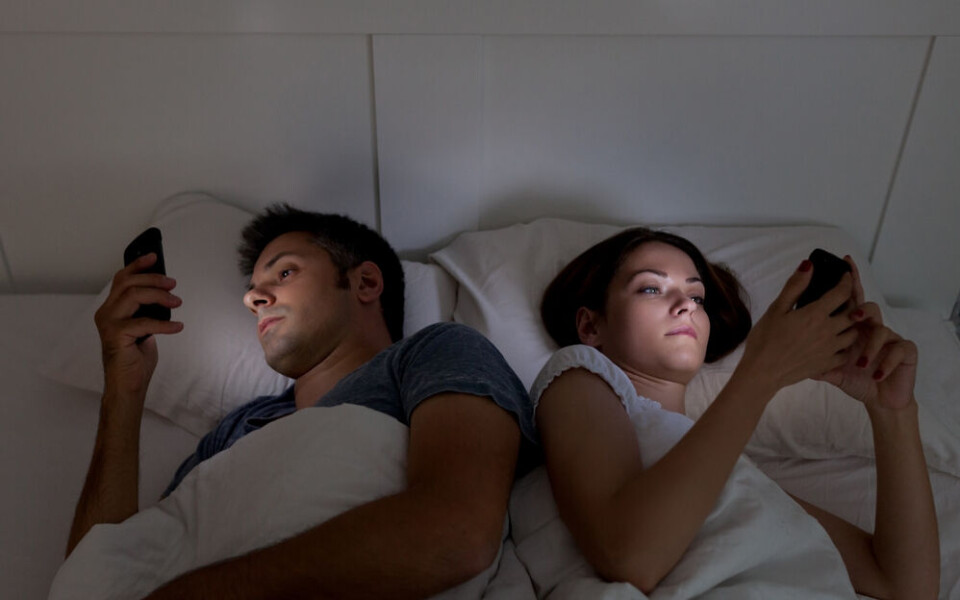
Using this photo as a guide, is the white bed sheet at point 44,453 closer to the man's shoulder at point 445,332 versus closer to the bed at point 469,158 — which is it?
the bed at point 469,158

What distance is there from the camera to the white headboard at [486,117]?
1.45m

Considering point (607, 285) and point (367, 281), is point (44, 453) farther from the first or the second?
point (607, 285)

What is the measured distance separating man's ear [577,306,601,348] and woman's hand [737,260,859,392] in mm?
338

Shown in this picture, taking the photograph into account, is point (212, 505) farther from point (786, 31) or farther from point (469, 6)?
point (786, 31)

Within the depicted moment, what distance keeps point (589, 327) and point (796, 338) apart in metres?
0.40

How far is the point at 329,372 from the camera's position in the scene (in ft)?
4.14

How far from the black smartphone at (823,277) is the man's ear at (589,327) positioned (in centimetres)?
36

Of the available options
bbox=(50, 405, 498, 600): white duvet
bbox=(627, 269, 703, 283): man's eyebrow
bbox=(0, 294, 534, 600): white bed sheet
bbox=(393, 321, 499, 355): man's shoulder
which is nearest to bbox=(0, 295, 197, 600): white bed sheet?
bbox=(0, 294, 534, 600): white bed sheet

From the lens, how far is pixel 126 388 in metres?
1.15

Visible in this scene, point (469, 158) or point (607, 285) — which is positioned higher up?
point (469, 158)

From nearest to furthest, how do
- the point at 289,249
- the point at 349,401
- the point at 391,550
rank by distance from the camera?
the point at 391,550 < the point at 349,401 < the point at 289,249

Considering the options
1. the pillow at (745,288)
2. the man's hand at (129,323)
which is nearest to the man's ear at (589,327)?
the pillow at (745,288)

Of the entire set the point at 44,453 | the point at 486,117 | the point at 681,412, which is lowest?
the point at 44,453

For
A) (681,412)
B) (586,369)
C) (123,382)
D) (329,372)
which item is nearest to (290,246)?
(329,372)
